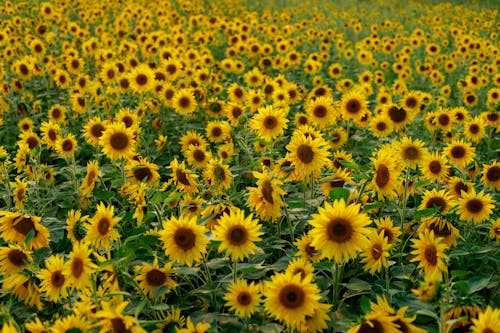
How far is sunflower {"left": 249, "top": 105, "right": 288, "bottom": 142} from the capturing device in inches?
177

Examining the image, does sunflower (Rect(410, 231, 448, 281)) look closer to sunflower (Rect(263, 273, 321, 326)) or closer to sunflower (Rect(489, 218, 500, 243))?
sunflower (Rect(489, 218, 500, 243))

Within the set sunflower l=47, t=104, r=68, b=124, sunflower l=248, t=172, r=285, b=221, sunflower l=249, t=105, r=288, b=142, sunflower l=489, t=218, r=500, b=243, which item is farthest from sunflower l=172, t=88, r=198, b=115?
sunflower l=489, t=218, r=500, b=243

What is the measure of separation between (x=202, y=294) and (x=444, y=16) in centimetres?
1841

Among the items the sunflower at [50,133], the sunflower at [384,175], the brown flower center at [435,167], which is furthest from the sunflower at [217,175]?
the sunflower at [50,133]

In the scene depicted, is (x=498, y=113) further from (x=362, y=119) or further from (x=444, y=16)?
(x=444, y=16)

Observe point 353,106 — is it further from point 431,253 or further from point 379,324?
point 379,324

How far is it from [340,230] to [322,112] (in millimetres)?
3052

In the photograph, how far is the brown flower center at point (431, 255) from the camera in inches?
117

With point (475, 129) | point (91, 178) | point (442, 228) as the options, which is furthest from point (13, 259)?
point (475, 129)

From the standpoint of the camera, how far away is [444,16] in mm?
18578

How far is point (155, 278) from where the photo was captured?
2.92 meters

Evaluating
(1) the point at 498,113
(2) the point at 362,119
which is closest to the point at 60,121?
(2) the point at 362,119

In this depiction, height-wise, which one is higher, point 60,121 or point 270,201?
point 270,201

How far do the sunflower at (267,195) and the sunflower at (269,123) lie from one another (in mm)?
1248
